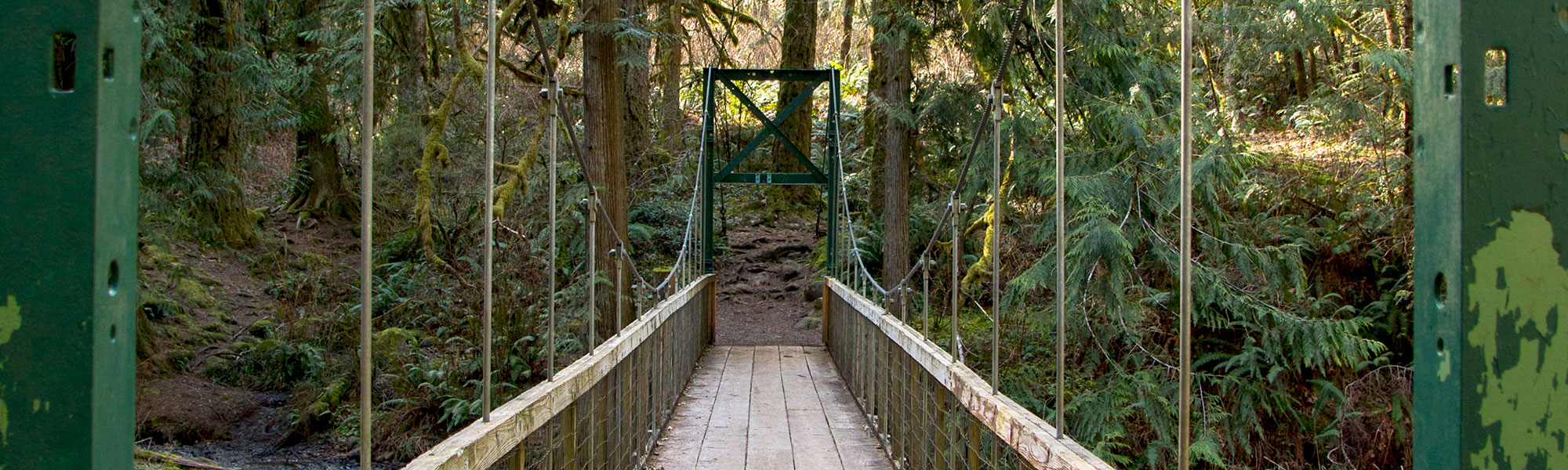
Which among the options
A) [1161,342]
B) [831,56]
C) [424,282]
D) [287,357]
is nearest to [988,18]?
[1161,342]

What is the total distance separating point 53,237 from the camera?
732 mm

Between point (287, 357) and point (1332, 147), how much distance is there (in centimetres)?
806

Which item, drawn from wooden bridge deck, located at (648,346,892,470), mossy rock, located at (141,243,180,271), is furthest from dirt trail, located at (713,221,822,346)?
mossy rock, located at (141,243,180,271)

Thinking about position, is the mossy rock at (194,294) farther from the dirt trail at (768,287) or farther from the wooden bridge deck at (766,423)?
the wooden bridge deck at (766,423)

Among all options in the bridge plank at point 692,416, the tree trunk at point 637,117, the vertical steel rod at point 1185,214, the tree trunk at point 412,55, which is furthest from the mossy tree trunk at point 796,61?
the vertical steel rod at point 1185,214

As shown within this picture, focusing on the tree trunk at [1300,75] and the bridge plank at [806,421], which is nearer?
the bridge plank at [806,421]

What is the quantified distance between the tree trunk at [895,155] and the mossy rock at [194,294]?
214 inches

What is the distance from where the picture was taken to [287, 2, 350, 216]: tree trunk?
30.7 feet

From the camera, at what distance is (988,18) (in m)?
6.49

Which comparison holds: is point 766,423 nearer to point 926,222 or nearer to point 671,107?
point 926,222

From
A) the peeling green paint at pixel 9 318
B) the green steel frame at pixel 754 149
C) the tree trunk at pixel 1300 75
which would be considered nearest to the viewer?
the peeling green paint at pixel 9 318

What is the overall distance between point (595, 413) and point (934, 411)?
1.06 m

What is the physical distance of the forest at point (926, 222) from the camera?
234 inches

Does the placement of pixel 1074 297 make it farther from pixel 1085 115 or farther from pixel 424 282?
pixel 424 282
